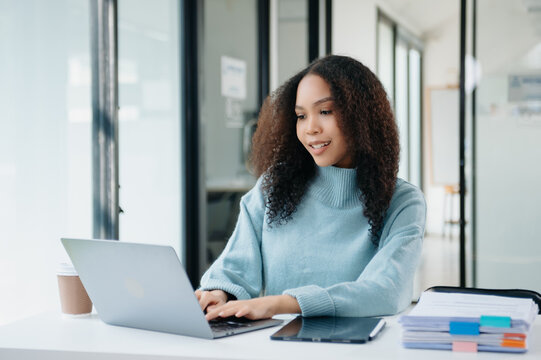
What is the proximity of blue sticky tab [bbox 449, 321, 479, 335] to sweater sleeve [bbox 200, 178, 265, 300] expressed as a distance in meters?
0.67

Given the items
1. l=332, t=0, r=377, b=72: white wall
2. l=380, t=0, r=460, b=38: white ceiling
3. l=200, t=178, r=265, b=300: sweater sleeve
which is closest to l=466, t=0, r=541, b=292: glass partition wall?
l=332, t=0, r=377, b=72: white wall

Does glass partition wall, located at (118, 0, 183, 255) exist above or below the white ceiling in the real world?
below

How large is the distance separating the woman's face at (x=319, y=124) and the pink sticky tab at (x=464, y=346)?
0.71m

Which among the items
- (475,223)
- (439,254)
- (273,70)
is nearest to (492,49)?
(475,223)

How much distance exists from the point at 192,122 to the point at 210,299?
93.4 inches

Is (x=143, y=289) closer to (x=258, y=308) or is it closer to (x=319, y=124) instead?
(x=258, y=308)

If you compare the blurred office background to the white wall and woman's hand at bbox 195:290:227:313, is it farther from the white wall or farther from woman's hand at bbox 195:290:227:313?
woman's hand at bbox 195:290:227:313

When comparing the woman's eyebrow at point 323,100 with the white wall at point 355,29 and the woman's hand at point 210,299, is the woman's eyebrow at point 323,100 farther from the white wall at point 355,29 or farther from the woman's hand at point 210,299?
the white wall at point 355,29

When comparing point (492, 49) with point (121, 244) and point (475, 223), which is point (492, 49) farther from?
point (121, 244)

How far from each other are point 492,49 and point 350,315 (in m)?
3.03

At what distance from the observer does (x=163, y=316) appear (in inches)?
56.7

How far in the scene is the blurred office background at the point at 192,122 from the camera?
2.63 meters

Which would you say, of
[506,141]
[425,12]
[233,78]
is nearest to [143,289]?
[233,78]

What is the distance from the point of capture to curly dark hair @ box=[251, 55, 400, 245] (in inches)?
74.0
